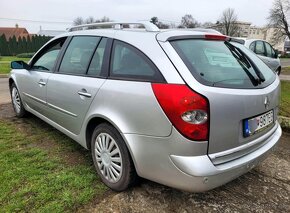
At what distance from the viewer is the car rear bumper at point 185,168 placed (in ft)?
7.25

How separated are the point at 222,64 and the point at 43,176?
2.16 metres

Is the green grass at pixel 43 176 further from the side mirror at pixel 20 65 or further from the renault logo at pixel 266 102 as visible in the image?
the renault logo at pixel 266 102

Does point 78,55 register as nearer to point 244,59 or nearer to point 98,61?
point 98,61

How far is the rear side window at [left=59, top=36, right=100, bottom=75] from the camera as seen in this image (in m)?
3.25

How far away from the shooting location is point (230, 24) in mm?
66375

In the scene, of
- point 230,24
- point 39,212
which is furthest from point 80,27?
point 230,24

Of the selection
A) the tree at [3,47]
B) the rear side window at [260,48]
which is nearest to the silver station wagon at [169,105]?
the rear side window at [260,48]

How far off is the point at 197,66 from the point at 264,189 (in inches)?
59.3

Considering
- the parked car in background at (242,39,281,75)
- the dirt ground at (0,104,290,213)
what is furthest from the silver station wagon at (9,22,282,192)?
the parked car in background at (242,39,281,75)

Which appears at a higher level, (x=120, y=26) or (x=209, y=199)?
(x=120, y=26)

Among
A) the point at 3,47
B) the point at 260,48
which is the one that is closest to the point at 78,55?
the point at 260,48

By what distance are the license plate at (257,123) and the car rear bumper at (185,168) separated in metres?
0.22

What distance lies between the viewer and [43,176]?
123 inches

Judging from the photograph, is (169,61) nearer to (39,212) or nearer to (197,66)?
(197,66)
